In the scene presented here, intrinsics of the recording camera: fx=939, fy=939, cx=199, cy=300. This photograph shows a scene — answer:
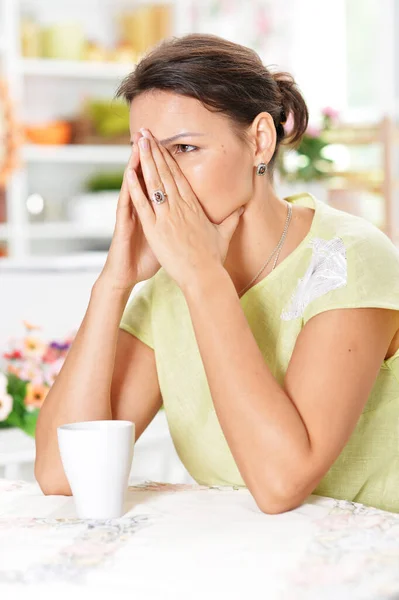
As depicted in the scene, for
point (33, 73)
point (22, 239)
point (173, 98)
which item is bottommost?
point (22, 239)

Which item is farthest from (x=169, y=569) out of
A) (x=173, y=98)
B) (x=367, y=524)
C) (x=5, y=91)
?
(x=5, y=91)

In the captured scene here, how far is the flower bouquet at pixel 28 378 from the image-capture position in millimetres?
2045

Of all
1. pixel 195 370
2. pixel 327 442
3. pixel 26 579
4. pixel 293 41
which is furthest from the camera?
pixel 293 41

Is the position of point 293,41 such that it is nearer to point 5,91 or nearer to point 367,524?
point 5,91

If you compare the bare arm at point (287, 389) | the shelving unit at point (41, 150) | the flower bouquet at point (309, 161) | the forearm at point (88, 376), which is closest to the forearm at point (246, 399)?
the bare arm at point (287, 389)

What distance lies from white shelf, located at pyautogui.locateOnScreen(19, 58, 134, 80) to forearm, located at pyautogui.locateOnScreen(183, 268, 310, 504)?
4.18m

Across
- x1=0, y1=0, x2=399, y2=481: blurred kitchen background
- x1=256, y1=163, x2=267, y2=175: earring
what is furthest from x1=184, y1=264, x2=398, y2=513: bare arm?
x1=0, y1=0, x2=399, y2=481: blurred kitchen background

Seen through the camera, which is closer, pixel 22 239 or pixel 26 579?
pixel 26 579

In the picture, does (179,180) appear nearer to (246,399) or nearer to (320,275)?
(320,275)

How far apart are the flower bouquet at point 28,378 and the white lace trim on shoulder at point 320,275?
0.87 m

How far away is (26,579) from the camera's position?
2.78 ft

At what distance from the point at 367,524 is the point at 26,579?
36cm

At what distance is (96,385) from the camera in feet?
4.44

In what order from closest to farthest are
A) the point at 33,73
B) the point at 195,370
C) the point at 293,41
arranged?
the point at 195,370 → the point at 33,73 → the point at 293,41
